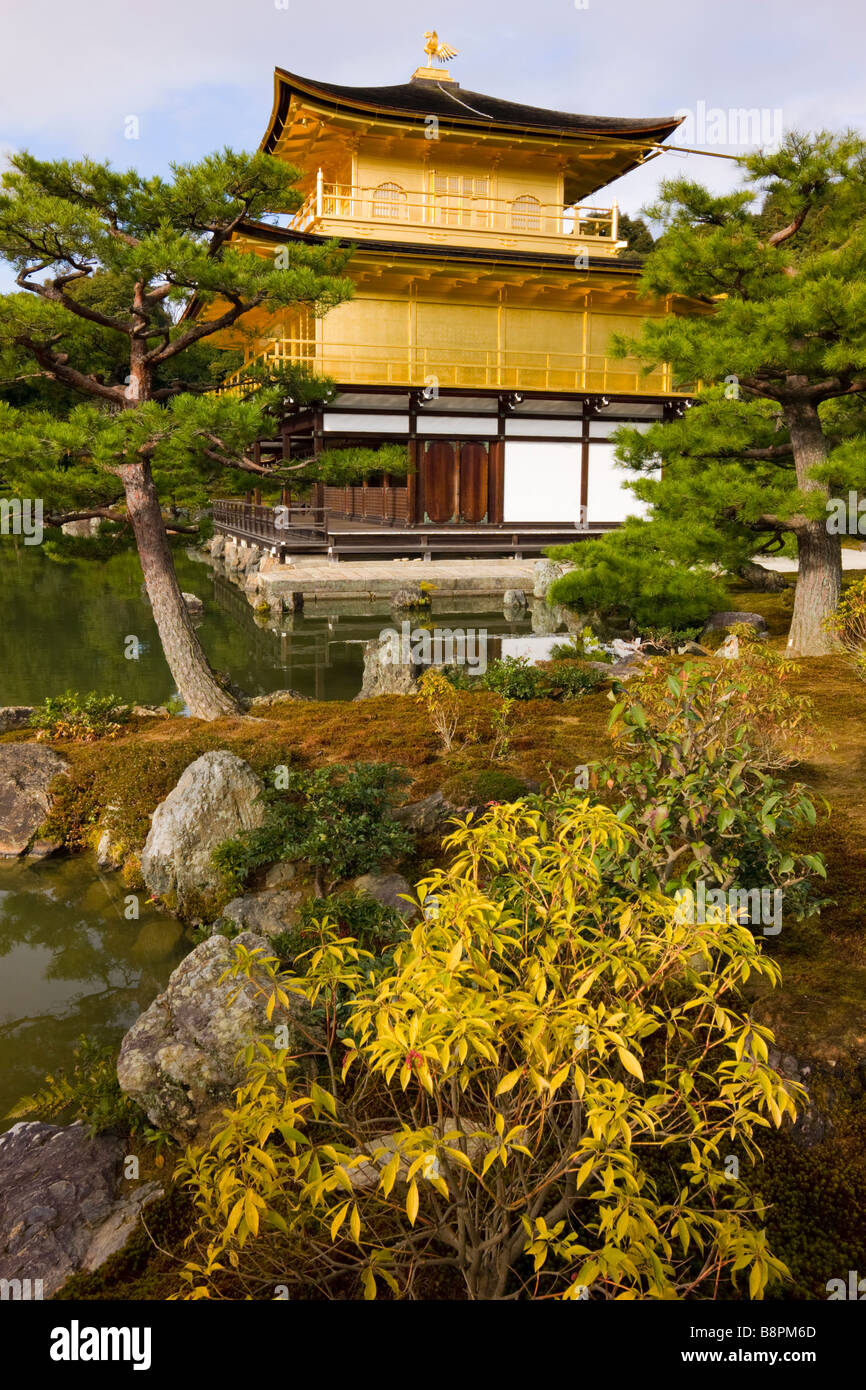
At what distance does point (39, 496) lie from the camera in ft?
30.6

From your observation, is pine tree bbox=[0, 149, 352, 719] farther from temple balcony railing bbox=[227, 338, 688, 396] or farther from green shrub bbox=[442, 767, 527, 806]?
temple balcony railing bbox=[227, 338, 688, 396]

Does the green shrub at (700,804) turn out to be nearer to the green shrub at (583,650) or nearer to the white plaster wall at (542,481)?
the green shrub at (583,650)

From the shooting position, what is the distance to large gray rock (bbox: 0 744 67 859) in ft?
27.4

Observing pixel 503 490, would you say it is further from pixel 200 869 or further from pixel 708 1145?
pixel 708 1145

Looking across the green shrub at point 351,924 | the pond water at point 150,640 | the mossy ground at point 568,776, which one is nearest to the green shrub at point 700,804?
the mossy ground at point 568,776

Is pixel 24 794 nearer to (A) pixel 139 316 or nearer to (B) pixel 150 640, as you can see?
(A) pixel 139 316

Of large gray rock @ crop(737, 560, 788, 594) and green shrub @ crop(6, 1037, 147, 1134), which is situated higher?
large gray rock @ crop(737, 560, 788, 594)

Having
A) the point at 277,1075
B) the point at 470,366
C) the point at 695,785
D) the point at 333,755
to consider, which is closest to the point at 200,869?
the point at 333,755

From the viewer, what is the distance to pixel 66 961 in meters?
6.69

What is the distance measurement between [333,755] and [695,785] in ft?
17.0

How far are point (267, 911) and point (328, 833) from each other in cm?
68

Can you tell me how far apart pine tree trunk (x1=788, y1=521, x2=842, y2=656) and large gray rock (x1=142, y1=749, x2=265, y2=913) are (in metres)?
8.38

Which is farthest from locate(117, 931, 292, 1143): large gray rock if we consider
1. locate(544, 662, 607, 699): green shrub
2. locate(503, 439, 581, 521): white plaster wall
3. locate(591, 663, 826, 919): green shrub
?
locate(503, 439, 581, 521): white plaster wall

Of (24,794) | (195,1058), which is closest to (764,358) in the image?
(24,794)
